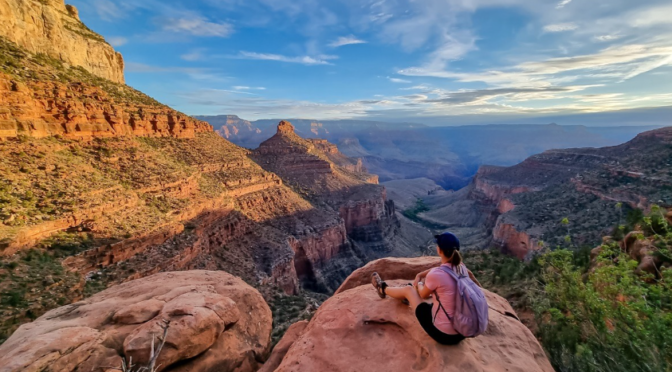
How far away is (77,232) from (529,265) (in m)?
31.5

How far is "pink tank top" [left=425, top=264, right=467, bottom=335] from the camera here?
6.32 m

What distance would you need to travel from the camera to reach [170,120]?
43.1 m

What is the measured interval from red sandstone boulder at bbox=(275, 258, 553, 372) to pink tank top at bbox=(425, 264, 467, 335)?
52cm

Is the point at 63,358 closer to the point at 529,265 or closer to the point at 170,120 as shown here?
the point at 529,265

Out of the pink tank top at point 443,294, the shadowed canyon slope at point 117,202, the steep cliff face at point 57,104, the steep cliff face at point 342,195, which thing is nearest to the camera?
the pink tank top at point 443,294

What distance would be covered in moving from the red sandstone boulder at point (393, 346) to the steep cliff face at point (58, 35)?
39.0 meters

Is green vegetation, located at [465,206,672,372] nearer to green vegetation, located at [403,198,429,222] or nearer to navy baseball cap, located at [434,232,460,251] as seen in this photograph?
navy baseball cap, located at [434,232,460,251]

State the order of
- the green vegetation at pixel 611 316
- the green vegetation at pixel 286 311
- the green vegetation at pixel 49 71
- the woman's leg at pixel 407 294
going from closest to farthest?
the green vegetation at pixel 611 316 < the woman's leg at pixel 407 294 < the green vegetation at pixel 286 311 < the green vegetation at pixel 49 71

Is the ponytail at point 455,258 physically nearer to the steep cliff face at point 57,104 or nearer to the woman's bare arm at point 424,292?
the woman's bare arm at point 424,292

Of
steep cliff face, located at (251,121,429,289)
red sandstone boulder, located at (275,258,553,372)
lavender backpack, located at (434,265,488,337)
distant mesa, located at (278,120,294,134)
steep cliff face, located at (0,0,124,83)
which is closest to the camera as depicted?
lavender backpack, located at (434,265,488,337)

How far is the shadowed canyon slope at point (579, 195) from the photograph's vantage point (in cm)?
3997

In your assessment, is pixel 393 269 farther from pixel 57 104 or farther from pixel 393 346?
pixel 57 104

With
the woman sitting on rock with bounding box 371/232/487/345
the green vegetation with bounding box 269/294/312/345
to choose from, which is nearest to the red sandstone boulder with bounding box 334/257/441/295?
the woman sitting on rock with bounding box 371/232/487/345

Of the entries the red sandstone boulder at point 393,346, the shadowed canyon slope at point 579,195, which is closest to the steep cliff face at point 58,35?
the red sandstone boulder at point 393,346
